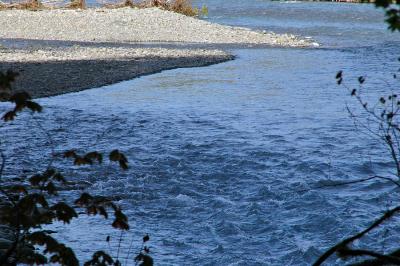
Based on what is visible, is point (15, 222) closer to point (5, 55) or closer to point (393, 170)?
point (393, 170)

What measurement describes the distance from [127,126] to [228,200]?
4551 millimetres

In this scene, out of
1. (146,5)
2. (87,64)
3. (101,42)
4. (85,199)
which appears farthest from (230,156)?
(146,5)

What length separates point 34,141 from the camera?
11.1 metres

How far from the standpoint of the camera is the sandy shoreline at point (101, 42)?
56.4 feet

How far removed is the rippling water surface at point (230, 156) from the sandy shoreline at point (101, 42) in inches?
35.0

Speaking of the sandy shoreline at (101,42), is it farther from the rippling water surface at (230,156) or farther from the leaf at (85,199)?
the leaf at (85,199)

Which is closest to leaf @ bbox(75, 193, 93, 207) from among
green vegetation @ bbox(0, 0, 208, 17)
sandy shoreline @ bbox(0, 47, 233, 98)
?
sandy shoreline @ bbox(0, 47, 233, 98)

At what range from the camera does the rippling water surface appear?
7.20m

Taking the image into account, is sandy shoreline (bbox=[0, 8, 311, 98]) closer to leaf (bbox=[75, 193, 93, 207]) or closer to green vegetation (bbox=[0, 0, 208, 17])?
green vegetation (bbox=[0, 0, 208, 17])

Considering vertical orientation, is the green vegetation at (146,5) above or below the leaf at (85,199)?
below

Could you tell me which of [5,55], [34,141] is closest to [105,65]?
[5,55]

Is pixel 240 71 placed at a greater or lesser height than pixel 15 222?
lesser

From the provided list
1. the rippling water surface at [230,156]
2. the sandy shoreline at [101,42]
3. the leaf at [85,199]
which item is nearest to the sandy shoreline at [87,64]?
the sandy shoreline at [101,42]

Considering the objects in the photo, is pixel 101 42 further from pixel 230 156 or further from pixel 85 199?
pixel 85 199
